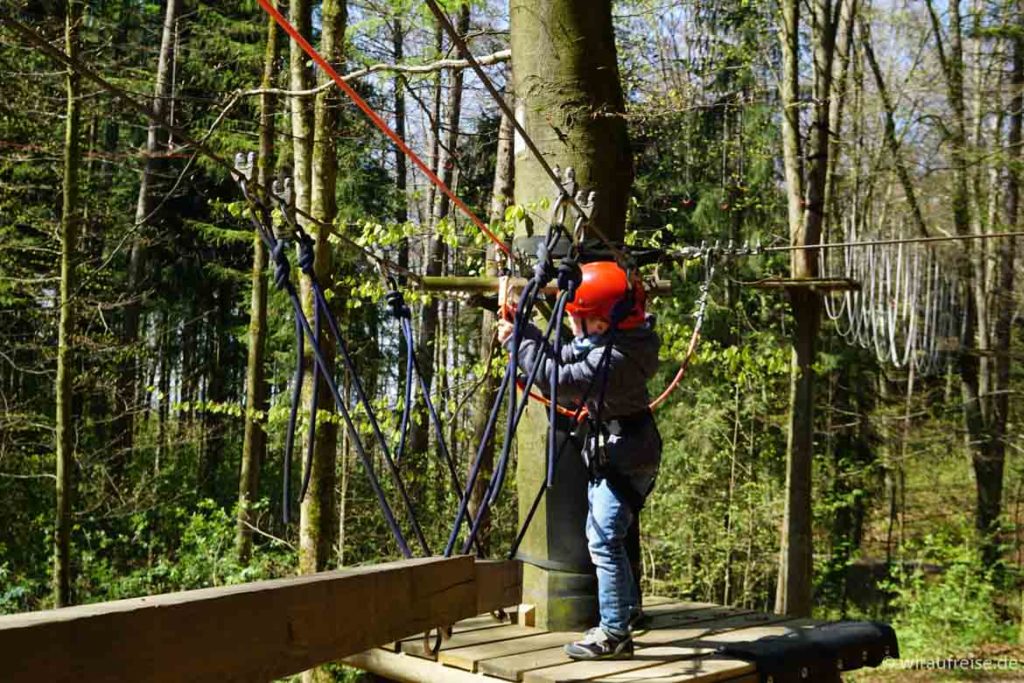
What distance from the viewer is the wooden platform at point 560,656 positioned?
3.33 m

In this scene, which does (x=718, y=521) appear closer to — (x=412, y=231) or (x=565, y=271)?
(x=412, y=231)

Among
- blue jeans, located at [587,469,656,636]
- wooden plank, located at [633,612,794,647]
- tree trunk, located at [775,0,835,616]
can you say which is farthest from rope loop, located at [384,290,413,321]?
tree trunk, located at [775,0,835,616]

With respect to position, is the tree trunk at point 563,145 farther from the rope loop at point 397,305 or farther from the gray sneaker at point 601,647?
the rope loop at point 397,305

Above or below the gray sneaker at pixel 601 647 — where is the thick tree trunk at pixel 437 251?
above

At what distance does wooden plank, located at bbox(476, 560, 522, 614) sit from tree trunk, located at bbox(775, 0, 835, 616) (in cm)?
639

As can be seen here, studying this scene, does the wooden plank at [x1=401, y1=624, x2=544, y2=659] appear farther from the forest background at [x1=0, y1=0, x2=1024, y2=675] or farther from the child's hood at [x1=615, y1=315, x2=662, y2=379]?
the forest background at [x1=0, y1=0, x2=1024, y2=675]

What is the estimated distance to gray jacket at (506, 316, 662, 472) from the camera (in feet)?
11.8

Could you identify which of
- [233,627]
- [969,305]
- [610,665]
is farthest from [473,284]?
[969,305]

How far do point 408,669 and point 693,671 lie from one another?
40.4 inches

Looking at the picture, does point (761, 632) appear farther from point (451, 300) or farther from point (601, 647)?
point (451, 300)

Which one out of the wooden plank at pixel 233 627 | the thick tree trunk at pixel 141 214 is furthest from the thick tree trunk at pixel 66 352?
the wooden plank at pixel 233 627

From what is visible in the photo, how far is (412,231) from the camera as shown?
5.93 metres

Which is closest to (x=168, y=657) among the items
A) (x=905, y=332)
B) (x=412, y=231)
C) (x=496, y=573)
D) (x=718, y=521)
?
(x=496, y=573)

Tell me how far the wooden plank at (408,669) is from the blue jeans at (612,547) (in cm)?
56
